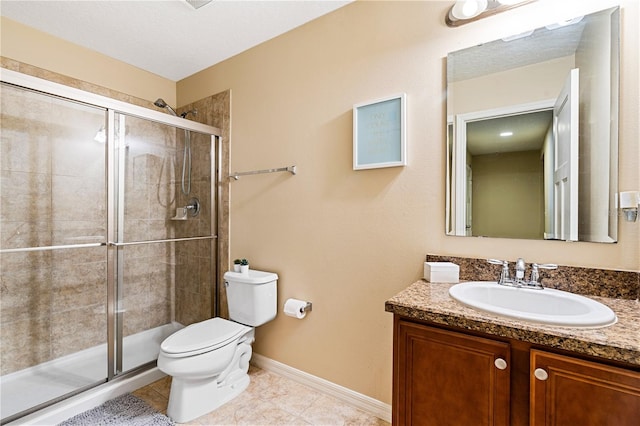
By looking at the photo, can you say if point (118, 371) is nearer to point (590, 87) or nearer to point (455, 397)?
point (455, 397)

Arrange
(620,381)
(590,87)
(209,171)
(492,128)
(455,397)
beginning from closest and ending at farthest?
(620,381) < (455,397) < (590,87) < (492,128) < (209,171)

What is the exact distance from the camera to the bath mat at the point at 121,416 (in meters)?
1.57

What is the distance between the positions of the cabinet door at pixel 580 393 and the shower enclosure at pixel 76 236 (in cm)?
222

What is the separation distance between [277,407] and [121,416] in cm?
86

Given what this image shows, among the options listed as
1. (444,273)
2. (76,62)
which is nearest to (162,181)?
(76,62)

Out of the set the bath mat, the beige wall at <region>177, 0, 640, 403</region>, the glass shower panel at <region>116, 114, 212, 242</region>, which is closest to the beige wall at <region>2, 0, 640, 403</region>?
the beige wall at <region>177, 0, 640, 403</region>

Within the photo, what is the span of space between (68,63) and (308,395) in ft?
9.40

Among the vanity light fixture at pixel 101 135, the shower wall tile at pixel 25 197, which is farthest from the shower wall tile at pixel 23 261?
the vanity light fixture at pixel 101 135

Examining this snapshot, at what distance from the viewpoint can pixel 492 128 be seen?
53.6 inches

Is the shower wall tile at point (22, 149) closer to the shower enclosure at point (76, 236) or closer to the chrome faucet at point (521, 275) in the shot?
the shower enclosure at point (76, 236)

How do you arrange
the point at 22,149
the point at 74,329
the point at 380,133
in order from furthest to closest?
the point at 74,329 < the point at 22,149 < the point at 380,133

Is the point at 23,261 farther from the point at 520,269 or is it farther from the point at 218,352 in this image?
the point at 520,269

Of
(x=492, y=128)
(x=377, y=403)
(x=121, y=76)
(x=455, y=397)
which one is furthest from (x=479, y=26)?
(x=121, y=76)

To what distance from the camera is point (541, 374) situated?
83 centimetres
